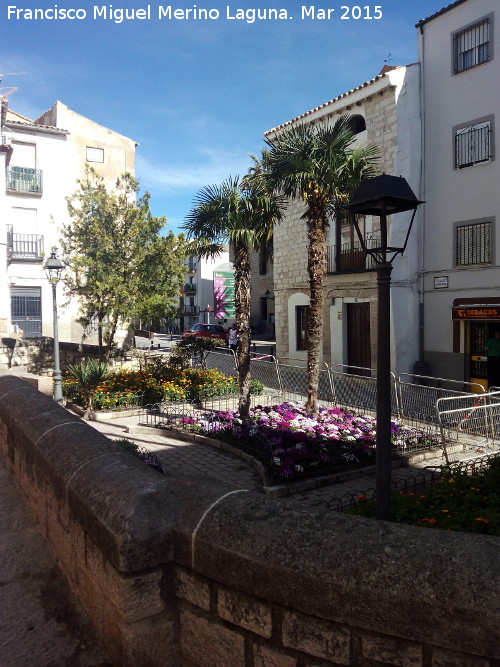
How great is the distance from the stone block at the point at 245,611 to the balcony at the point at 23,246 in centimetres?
2768

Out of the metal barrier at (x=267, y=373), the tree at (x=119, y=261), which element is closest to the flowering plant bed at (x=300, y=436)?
the metal barrier at (x=267, y=373)

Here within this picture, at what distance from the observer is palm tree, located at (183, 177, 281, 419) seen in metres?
11.2

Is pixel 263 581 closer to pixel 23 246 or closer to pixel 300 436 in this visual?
pixel 300 436

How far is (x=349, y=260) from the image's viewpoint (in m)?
19.1

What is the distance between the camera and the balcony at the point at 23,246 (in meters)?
26.8

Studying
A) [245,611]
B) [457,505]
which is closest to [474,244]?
[457,505]

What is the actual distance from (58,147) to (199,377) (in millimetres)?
20900

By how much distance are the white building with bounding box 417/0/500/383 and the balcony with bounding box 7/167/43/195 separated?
67.0 ft

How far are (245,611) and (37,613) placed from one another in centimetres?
138

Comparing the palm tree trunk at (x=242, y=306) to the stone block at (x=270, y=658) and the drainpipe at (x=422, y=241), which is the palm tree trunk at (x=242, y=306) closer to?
the drainpipe at (x=422, y=241)

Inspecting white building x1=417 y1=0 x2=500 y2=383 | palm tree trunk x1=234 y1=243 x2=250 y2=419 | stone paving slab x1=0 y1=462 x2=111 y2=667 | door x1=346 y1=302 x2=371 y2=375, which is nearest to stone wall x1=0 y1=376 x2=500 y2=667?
stone paving slab x1=0 y1=462 x2=111 y2=667

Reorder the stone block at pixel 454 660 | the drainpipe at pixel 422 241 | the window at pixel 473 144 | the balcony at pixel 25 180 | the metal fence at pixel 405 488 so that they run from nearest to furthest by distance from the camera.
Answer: the stone block at pixel 454 660 < the metal fence at pixel 405 488 < the window at pixel 473 144 < the drainpipe at pixel 422 241 < the balcony at pixel 25 180

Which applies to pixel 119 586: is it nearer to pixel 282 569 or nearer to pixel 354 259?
pixel 282 569

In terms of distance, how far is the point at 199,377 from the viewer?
14.4 metres
